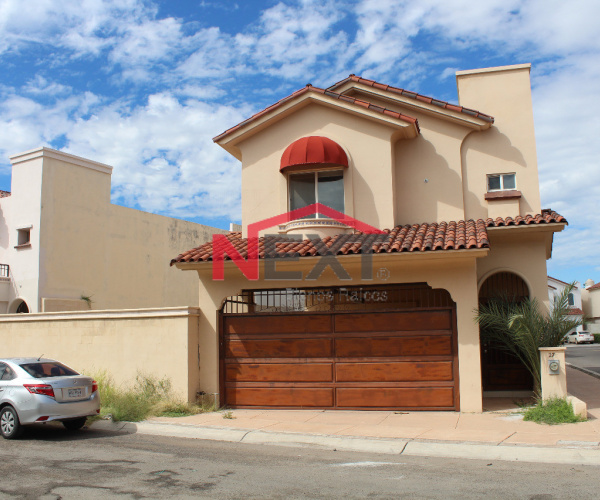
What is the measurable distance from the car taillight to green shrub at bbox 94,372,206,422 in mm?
1801

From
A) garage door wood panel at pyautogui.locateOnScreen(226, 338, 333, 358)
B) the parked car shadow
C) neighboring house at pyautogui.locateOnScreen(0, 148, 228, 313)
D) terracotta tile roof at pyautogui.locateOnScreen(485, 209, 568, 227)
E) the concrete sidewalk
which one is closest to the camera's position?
the concrete sidewalk

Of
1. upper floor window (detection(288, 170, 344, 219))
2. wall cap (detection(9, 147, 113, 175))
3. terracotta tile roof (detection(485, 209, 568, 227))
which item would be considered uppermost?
wall cap (detection(9, 147, 113, 175))

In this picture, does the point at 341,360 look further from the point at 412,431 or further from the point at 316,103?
the point at 316,103

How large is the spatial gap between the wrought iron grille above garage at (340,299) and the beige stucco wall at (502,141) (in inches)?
106

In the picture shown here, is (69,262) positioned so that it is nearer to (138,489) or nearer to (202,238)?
(202,238)

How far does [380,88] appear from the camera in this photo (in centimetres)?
1617

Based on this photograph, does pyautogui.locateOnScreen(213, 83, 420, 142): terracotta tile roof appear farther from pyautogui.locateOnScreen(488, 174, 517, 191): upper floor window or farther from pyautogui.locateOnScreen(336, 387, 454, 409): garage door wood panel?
pyautogui.locateOnScreen(336, 387, 454, 409): garage door wood panel

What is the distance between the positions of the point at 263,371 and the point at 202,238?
18286 millimetres

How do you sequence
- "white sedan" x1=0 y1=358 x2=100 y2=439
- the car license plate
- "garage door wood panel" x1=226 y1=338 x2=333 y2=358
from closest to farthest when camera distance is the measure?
"white sedan" x1=0 y1=358 x2=100 y2=439, the car license plate, "garage door wood panel" x1=226 y1=338 x2=333 y2=358

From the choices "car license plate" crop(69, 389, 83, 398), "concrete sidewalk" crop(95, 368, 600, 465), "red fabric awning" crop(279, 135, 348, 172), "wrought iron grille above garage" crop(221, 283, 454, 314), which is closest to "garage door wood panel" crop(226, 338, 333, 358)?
"wrought iron grille above garage" crop(221, 283, 454, 314)

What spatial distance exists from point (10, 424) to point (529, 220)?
438 inches

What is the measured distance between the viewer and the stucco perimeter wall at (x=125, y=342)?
44.1 ft

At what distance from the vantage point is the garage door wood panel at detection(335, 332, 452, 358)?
1265 cm

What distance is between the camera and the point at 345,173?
15227 millimetres
